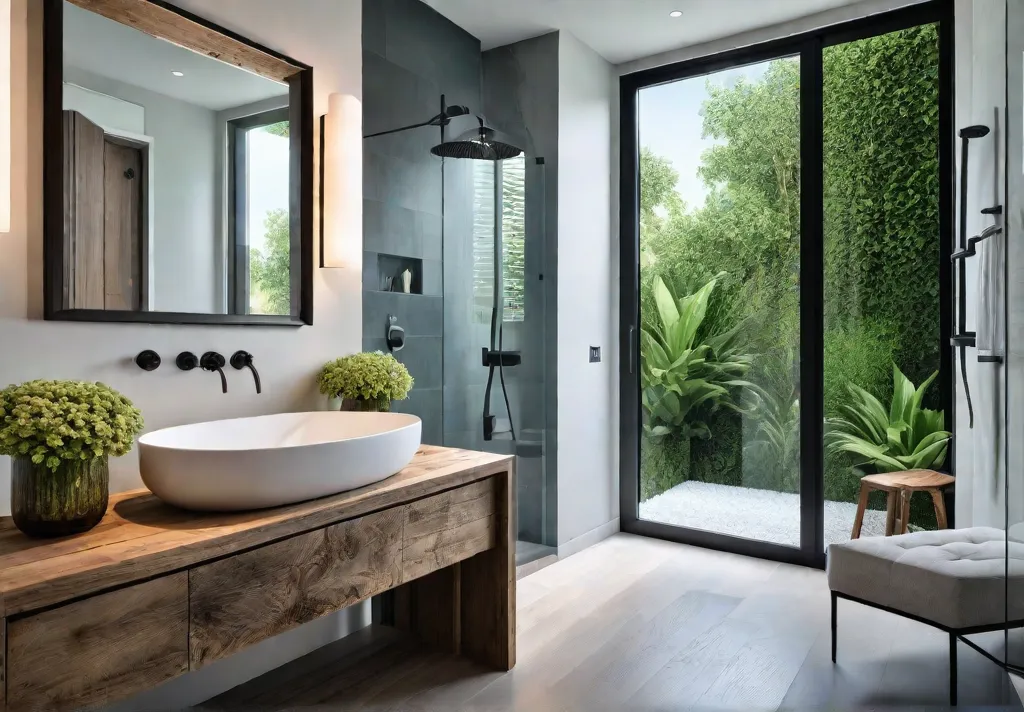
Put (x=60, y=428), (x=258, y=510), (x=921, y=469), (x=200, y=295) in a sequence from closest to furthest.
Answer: (x=60, y=428) → (x=258, y=510) → (x=200, y=295) → (x=921, y=469)

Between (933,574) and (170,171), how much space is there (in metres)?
2.39

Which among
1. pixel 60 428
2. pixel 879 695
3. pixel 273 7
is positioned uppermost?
pixel 273 7

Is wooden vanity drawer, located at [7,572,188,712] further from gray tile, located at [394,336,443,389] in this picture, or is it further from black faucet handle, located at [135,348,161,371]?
gray tile, located at [394,336,443,389]

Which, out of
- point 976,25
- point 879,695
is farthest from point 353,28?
point 879,695

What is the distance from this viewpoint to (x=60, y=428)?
1.27m

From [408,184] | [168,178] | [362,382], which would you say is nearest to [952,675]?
[362,382]

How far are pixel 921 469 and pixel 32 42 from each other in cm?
334

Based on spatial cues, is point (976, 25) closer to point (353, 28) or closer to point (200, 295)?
point (353, 28)

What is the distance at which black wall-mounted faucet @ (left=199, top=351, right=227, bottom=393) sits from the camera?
74.7 inches

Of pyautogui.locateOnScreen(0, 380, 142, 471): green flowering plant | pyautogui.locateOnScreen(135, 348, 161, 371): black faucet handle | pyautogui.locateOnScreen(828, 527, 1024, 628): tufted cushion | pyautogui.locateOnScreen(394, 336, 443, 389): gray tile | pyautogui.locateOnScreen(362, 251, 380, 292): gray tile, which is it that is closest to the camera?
pyautogui.locateOnScreen(0, 380, 142, 471): green flowering plant

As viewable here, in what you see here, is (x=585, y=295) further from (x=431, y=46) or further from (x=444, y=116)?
(x=431, y=46)

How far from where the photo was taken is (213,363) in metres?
1.91

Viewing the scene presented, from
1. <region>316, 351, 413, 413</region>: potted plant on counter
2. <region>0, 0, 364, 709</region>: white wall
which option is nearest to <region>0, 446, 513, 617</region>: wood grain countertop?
<region>0, 0, 364, 709</region>: white wall

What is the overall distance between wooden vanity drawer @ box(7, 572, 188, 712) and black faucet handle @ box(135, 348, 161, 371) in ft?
2.23
